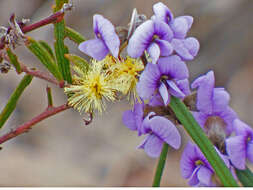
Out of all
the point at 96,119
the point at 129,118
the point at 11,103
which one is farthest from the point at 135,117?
the point at 96,119

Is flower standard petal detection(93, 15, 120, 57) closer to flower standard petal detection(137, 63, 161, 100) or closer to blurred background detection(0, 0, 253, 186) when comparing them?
flower standard petal detection(137, 63, 161, 100)

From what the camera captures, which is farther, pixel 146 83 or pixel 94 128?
pixel 94 128

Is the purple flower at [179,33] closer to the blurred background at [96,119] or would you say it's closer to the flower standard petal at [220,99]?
the flower standard petal at [220,99]

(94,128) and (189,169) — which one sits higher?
(189,169)

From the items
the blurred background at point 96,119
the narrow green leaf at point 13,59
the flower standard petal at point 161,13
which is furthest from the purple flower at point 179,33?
the blurred background at point 96,119

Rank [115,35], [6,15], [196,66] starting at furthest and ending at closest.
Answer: [196,66], [6,15], [115,35]

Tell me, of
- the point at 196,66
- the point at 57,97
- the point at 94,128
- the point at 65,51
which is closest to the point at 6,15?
the point at 57,97

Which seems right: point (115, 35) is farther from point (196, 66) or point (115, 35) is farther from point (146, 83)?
point (196, 66)
